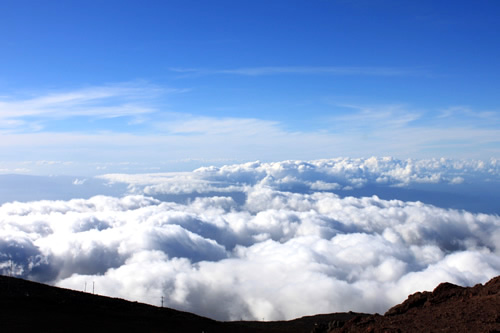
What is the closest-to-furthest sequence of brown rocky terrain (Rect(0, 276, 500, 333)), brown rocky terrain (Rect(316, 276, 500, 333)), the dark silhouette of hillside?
brown rocky terrain (Rect(316, 276, 500, 333))
brown rocky terrain (Rect(0, 276, 500, 333))
the dark silhouette of hillside

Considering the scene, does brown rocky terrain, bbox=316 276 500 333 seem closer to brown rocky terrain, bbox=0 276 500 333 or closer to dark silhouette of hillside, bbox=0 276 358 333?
brown rocky terrain, bbox=0 276 500 333

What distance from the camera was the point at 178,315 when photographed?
91.1 feet

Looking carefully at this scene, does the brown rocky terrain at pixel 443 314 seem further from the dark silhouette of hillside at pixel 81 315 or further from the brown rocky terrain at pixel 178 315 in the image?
the dark silhouette of hillside at pixel 81 315

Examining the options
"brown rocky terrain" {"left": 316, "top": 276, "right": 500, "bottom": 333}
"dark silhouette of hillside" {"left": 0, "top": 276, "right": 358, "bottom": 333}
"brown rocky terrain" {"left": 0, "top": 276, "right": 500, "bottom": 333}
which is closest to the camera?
"brown rocky terrain" {"left": 316, "top": 276, "right": 500, "bottom": 333}

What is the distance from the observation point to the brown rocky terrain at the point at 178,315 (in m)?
15.0

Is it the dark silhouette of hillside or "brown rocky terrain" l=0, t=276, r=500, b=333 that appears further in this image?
the dark silhouette of hillside

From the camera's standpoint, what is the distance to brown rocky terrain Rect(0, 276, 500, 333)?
15.0 meters

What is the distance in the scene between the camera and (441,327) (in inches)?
566

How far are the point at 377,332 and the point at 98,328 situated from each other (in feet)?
50.7

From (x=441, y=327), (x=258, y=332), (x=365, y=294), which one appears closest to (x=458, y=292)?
(x=441, y=327)

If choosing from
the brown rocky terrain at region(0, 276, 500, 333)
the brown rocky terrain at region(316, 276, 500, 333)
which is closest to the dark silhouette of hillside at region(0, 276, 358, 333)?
the brown rocky terrain at region(0, 276, 500, 333)

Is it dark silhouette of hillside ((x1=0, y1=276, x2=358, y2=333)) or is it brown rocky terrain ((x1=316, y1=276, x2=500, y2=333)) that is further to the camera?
dark silhouette of hillside ((x1=0, y1=276, x2=358, y2=333))

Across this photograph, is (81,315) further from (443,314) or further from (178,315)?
(443,314)

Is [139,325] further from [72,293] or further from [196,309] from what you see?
[196,309]
